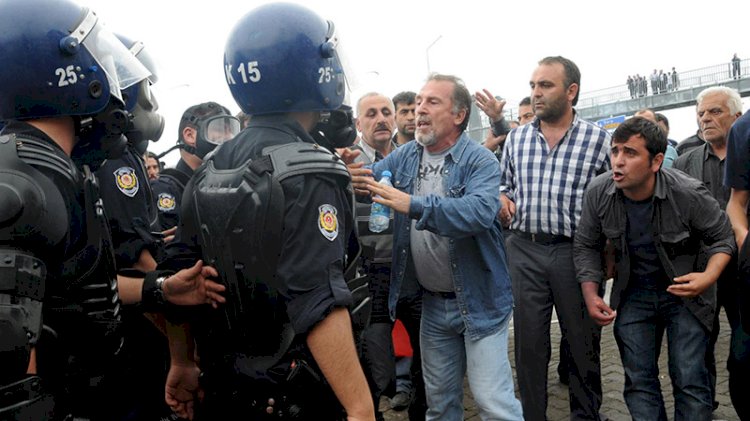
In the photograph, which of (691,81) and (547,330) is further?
(691,81)

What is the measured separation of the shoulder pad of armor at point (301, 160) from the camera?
183 centimetres

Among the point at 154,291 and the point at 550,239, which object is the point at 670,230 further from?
the point at 154,291

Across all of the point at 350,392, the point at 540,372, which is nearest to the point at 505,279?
the point at 540,372

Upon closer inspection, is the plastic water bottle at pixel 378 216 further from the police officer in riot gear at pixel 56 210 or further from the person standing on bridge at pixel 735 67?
the person standing on bridge at pixel 735 67

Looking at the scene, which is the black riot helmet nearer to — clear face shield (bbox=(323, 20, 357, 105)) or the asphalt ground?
clear face shield (bbox=(323, 20, 357, 105))

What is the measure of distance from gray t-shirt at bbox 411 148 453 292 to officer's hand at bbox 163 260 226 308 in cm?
150

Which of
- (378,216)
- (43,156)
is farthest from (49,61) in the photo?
(378,216)

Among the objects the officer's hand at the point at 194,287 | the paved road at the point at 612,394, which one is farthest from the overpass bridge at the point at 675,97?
the officer's hand at the point at 194,287

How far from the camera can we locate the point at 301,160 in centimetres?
186

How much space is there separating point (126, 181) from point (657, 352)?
10.3 ft

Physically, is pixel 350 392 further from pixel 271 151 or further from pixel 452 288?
pixel 452 288

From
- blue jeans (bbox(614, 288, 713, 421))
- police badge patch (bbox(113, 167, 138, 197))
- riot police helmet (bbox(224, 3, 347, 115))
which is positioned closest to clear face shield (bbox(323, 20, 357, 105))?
riot police helmet (bbox(224, 3, 347, 115))

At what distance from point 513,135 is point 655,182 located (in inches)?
42.2

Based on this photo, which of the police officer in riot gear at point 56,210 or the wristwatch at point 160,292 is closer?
the police officer in riot gear at point 56,210
